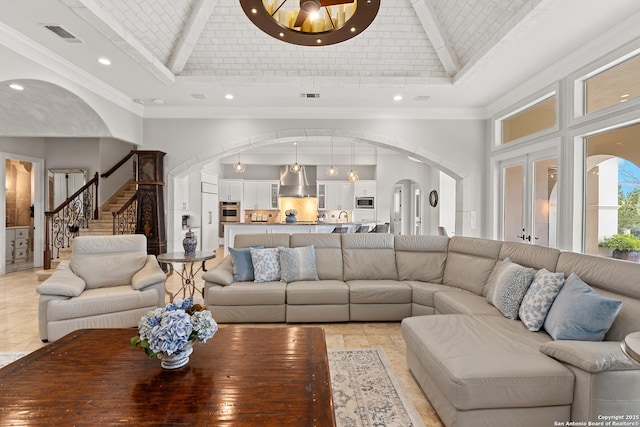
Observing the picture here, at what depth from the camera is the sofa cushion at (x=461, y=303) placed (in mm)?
2830

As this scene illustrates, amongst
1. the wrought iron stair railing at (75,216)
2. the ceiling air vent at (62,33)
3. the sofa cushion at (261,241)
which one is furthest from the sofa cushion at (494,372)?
the wrought iron stair railing at (75,216)

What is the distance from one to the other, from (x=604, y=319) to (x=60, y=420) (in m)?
2.87

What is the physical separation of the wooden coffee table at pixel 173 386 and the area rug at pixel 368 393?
0.51 m

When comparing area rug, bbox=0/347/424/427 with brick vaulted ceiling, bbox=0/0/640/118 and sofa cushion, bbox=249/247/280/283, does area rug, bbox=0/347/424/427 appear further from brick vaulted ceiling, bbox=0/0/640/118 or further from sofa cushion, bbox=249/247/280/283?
brick vaulted ceiling, bbox=0/0/640/118

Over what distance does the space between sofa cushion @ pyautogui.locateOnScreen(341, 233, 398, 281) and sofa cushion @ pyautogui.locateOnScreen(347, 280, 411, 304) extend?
0.39m

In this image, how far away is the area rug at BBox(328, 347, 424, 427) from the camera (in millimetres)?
2031

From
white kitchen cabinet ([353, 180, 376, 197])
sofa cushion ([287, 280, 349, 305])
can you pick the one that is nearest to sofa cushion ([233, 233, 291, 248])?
sofa cushion ([287, 280, 349, 305])

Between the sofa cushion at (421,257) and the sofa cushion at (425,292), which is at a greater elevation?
the sofa cushion at (421,257)

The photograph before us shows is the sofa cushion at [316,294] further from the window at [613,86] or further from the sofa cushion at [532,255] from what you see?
the window at [613,86]

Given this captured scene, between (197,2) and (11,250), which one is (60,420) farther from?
(11,250)

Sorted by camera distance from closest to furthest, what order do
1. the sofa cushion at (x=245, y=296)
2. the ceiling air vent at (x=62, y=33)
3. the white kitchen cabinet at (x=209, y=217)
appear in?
the ceiling air vent at (x=62, y=33) < the sofa cushion at (x=245, y=296) < the white kitchen cabinet at (x=209, y=217)

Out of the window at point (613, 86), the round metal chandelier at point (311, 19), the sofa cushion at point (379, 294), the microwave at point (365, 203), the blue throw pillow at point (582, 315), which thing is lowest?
the sofa cushion at point (379, 294)

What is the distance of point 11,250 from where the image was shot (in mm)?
7016

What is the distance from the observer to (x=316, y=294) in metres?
3.66
